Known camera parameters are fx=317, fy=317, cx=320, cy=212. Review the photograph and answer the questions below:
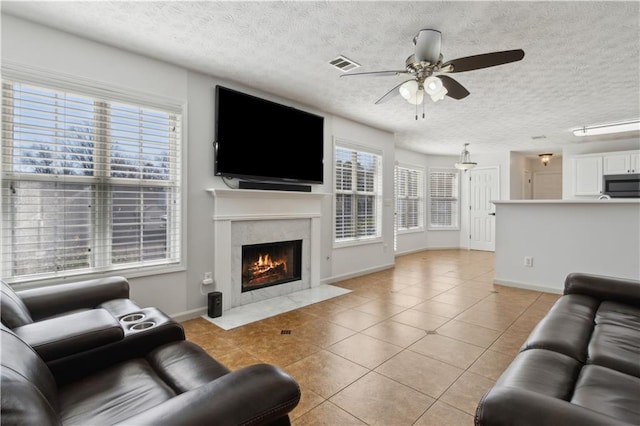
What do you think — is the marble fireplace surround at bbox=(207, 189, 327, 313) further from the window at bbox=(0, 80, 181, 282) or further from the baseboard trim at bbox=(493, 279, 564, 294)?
the baseboard trim at bbox=(493, 279, 564, 294)

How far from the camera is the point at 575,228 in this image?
14.4 ft

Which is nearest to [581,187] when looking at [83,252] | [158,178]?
[158,178]

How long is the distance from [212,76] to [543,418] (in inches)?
154

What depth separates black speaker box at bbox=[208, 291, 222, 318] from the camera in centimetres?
347

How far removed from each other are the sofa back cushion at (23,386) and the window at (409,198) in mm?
7376

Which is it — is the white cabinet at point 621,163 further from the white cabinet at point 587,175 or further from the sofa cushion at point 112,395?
the sofa cushion at point 112,395

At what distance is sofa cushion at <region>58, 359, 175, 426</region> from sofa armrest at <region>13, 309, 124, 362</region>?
0.15 m

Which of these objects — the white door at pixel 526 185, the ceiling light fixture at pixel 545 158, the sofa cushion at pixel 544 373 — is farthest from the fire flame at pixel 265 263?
the ceiling light fixture at pixel 545 158

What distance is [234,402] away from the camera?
0.99 m

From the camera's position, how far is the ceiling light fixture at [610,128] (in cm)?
507

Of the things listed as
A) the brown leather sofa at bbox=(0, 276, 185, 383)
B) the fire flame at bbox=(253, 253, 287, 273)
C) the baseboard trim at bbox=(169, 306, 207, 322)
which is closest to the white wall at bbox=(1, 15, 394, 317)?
the baseboard trim at bbox=(169, 306, 207, 322)

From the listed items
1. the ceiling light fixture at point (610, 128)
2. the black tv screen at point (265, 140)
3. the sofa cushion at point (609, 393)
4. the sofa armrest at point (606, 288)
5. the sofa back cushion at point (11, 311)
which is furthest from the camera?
the ceiling light fixture at point (610, 128)

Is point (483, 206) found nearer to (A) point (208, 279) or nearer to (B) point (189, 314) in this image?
(A) point (208, 279)

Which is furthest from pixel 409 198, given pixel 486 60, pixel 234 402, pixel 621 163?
pixel 234 402
